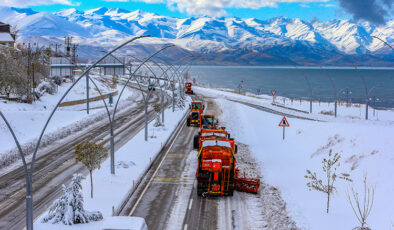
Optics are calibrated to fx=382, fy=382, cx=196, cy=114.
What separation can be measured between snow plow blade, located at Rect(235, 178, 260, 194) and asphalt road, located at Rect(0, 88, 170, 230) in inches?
435

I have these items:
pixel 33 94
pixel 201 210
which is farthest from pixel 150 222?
pixel 33 94

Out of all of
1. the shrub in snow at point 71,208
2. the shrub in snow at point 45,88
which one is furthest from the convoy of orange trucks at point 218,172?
the shrub in snow at point 45,88

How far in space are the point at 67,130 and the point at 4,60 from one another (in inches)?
975

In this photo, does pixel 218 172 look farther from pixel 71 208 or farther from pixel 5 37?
pixel 5 37

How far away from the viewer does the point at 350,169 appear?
2264cm

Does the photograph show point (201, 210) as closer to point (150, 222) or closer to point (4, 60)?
point (150, 222)

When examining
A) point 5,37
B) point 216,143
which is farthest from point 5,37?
point 216,143

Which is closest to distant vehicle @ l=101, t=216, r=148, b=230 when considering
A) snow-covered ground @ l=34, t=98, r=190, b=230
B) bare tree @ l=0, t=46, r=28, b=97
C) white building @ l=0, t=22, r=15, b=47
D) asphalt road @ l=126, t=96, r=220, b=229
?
snow-covered ground @ l=34, t=98, r=190, b=230

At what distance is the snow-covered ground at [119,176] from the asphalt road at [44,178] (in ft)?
4.91

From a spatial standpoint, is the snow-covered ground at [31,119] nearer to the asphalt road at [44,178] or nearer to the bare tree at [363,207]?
the asphalt road at [44,178]

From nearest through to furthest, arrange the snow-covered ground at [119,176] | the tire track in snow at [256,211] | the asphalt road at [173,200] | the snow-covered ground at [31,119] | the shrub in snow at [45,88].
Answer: the tire track in snow at [256,211]
the asphalt road at [173,200]
the snow-covered ground at [119,176]
the snow-covered ground at [31,119]
the shrub in snow at [45,88]

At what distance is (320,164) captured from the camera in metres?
25.9

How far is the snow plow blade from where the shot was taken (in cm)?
2320

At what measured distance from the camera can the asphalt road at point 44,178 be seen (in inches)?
798
